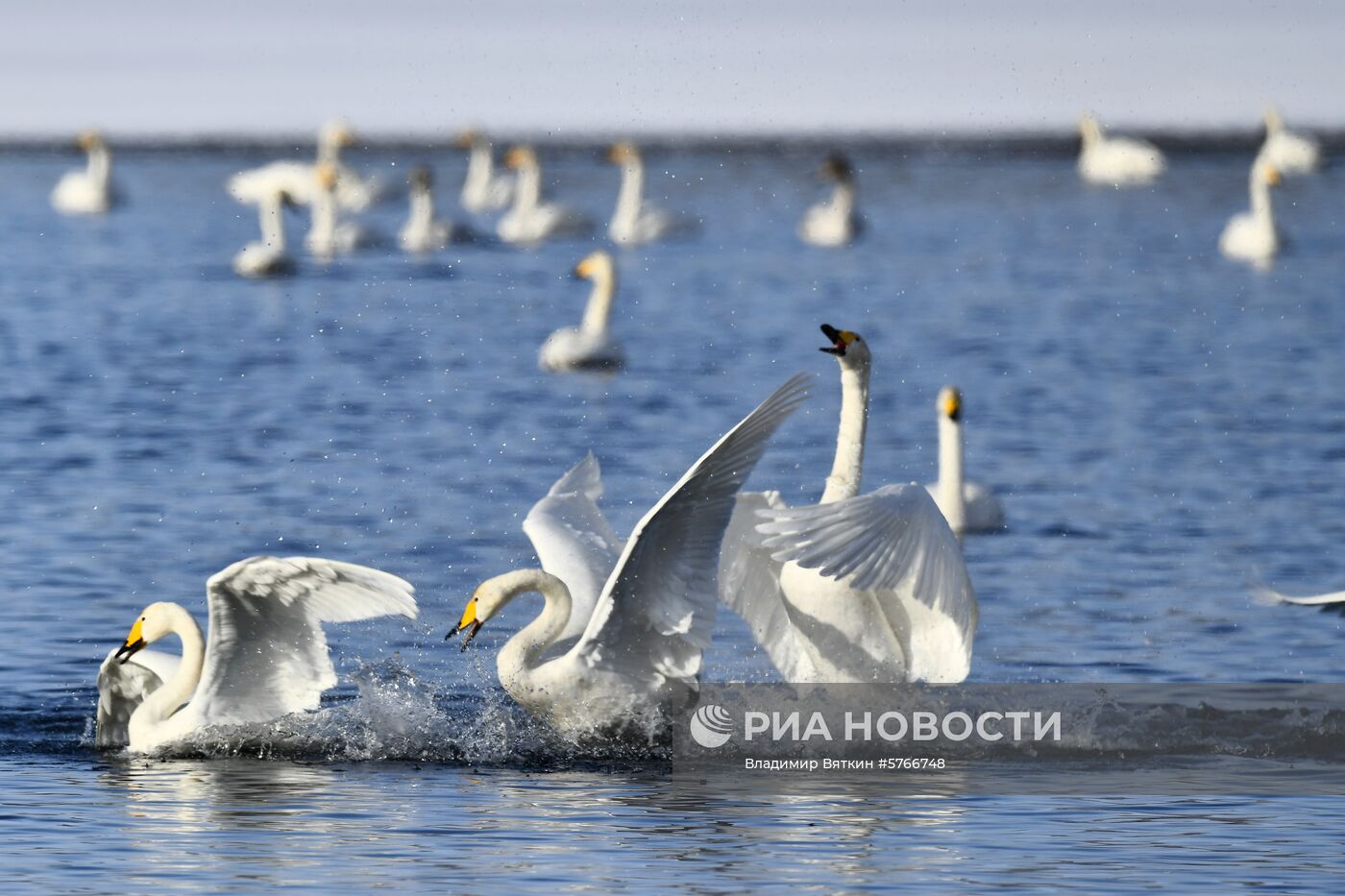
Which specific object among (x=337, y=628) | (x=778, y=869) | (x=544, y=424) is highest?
(x=544, y=424)

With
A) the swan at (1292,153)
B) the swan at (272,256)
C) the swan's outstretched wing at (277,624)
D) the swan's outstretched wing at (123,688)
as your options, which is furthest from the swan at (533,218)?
the swan's outstretched wing at (277,624)

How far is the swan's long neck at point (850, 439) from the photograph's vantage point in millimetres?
9070

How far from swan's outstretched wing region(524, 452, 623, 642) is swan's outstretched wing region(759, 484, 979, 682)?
1.31 meters

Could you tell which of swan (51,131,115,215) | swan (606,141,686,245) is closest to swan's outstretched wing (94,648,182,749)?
swan (606,141,686,245)

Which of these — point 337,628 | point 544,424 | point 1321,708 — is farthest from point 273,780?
point 544,424

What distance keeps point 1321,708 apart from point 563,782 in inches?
128

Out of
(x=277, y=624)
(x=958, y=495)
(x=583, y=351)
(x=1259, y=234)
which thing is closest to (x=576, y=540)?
(x=277, y=624)

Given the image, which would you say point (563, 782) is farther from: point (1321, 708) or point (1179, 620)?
point (1179, 620)

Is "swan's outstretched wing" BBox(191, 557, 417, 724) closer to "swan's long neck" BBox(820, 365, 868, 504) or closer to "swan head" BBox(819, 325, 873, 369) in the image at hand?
"swan's long neck" BBox(820, 365, 868, 504)

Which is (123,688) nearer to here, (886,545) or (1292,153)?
(886,545)

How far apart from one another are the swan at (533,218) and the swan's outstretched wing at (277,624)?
27157 mm

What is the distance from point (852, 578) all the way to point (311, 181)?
103 feet

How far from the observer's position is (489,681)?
1035cm

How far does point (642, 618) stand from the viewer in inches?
337
